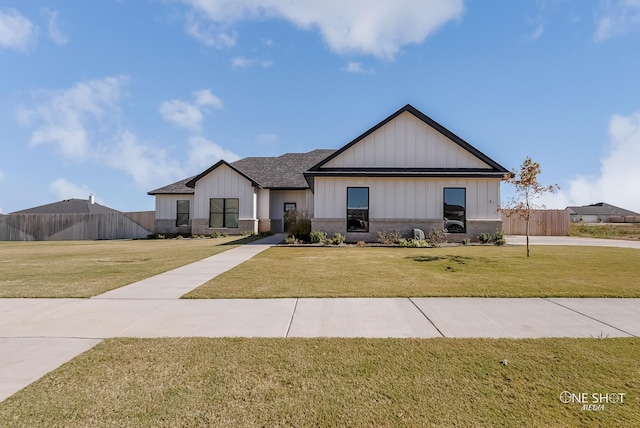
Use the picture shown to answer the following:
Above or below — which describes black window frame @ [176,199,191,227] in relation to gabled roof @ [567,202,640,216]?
below

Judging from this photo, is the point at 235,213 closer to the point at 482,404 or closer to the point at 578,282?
the point at 578,282

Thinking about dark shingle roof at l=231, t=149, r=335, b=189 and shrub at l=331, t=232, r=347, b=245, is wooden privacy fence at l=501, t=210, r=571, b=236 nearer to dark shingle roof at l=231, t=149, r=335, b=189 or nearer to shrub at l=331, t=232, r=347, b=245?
shrub at l=331, t=232, r=347, b=245

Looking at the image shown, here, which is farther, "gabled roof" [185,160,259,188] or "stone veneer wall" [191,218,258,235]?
"stone veneer wall" [191,218,258,235]

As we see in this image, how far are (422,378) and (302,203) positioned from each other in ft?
→ 80.1

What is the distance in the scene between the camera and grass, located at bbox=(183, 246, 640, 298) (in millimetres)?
6707

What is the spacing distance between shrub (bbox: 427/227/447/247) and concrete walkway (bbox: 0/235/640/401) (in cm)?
1047

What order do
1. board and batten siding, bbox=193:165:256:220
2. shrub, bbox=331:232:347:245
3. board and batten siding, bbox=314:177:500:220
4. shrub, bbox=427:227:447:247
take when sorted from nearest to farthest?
shrub, bbox=427:227:447:247
shrub, bbox=331:232:347:245
board and batten siding, bbox=314:177:500:220
board and batten siding, bbox=193:165:256:220

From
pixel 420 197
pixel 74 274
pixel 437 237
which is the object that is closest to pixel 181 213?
pixel 74 274

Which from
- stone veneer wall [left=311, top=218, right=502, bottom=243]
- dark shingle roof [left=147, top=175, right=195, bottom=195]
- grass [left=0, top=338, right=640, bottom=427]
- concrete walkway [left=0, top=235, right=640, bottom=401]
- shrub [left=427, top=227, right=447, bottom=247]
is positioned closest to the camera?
grass [left=0, top=338, right=640, bottom=427]

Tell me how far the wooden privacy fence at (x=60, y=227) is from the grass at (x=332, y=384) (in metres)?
27.9

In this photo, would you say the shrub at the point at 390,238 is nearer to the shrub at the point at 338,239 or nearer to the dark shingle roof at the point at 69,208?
the shrub at the point at 338,239

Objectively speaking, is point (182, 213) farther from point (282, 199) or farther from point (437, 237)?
point (437, 237)

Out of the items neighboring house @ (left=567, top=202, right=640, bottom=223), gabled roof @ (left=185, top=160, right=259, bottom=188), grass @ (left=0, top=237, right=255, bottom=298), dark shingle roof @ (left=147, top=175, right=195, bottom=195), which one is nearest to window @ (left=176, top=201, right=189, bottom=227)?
dark shingle roof @ (left=147, top=175, right=195, bottom=195)

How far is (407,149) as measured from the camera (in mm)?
18062
